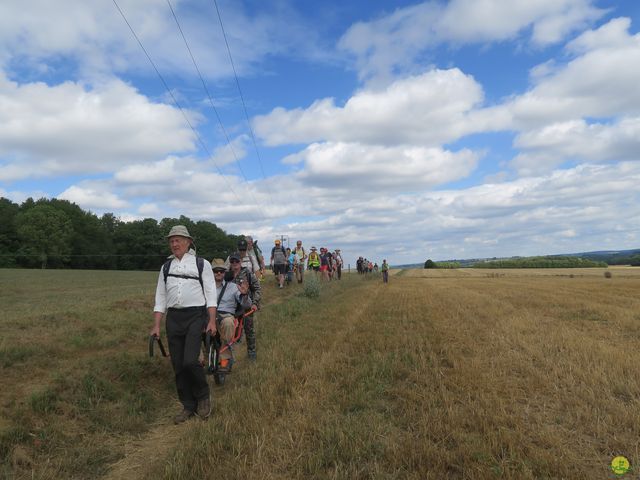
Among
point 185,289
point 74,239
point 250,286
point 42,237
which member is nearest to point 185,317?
point 185,289

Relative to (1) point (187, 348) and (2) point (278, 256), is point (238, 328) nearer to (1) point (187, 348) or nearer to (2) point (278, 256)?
(1) point (187, 348)

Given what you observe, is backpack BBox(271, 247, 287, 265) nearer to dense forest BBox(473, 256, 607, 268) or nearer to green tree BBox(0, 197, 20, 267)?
dense forest BBox(473, 256, 607, 268)

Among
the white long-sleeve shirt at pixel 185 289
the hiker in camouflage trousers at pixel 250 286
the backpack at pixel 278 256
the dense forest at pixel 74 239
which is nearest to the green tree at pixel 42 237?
the dense forest at pixel 74 239

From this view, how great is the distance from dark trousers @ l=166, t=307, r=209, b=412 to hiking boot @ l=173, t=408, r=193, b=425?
0.16 ft

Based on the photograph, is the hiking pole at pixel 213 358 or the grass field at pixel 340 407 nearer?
the grass field at pixel 340 407

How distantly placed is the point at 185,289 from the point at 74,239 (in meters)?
90.1

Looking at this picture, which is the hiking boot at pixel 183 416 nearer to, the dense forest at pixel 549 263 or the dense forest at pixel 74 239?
the dense forest at pixel 74 239

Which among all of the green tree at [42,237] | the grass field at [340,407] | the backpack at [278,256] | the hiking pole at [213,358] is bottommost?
the grass field at [340,407]

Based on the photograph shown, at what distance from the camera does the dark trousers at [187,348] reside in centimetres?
536

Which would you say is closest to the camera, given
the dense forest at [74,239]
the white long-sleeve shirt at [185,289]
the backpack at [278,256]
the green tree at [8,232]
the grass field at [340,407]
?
the grass field at [340,407]

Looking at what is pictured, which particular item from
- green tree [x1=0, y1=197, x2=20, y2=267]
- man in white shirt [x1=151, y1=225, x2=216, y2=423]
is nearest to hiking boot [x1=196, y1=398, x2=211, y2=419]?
man in white shirt [x1=151, y1=225, x2=216, y2=423]

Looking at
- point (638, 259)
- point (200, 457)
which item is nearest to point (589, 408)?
point (200, 457)

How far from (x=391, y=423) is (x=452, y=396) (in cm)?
99

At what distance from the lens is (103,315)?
10.7m
